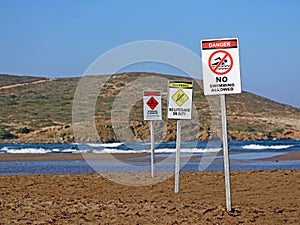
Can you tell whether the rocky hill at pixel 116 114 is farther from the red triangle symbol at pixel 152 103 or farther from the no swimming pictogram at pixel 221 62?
the no swimming pictogram at pixel 221 62

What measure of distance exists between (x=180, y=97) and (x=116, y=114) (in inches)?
2082

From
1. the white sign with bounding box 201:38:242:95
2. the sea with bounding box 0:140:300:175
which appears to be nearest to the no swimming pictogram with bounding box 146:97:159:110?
the sea with bounding box 0:140:300:175

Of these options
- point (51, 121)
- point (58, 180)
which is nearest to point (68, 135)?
point (51, 121)

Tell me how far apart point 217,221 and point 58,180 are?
1055 cm

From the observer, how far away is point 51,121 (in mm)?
81562

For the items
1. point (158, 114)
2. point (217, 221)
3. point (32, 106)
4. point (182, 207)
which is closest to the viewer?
point (217, 221)

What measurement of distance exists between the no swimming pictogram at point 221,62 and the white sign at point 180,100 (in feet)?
13.4

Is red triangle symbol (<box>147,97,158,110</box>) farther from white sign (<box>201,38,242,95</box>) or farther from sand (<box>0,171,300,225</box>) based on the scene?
white sign (<box>201,38,242,95</box>)

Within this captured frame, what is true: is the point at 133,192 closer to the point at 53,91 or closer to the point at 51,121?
the point at 51,121

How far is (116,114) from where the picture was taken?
68688 millimetres

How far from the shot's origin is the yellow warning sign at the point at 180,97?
52.2 feet

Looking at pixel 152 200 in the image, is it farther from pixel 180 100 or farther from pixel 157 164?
pixel 157 164

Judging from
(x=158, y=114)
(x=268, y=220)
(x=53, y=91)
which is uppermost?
(x=53, y=91)

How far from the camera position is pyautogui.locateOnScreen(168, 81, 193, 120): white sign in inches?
624
